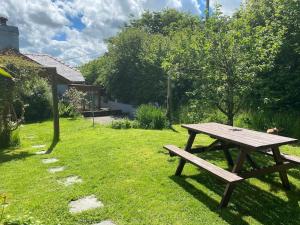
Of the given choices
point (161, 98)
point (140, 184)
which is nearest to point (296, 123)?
point (140, 184)

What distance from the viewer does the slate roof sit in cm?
2456

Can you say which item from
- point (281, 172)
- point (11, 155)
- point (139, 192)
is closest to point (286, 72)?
point (281, 172)

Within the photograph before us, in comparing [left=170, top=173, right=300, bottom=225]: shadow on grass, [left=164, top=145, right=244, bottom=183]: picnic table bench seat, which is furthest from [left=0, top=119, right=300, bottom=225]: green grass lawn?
[left=164, top=145, right=244, bottom=183]: picnic table bench seat

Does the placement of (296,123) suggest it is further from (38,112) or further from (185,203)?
(38,112)

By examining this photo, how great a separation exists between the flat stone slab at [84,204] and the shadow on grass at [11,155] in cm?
350

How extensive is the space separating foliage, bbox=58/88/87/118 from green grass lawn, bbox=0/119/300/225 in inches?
383

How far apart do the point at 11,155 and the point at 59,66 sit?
19.8 m

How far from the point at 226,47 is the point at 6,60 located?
22.4 feet

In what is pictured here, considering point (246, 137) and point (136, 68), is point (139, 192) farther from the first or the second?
point (136, 68)

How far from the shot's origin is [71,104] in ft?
57.5

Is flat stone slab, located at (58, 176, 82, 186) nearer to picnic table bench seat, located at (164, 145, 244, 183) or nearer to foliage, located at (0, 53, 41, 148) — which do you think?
picnic table bench seat, located at (164, 145, 244, 183)

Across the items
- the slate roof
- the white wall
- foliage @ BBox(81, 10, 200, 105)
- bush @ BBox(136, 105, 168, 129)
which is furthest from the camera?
the slate roof

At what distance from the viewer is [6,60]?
9422mm

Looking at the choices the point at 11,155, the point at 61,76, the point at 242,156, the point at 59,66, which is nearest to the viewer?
the point at 242,156
